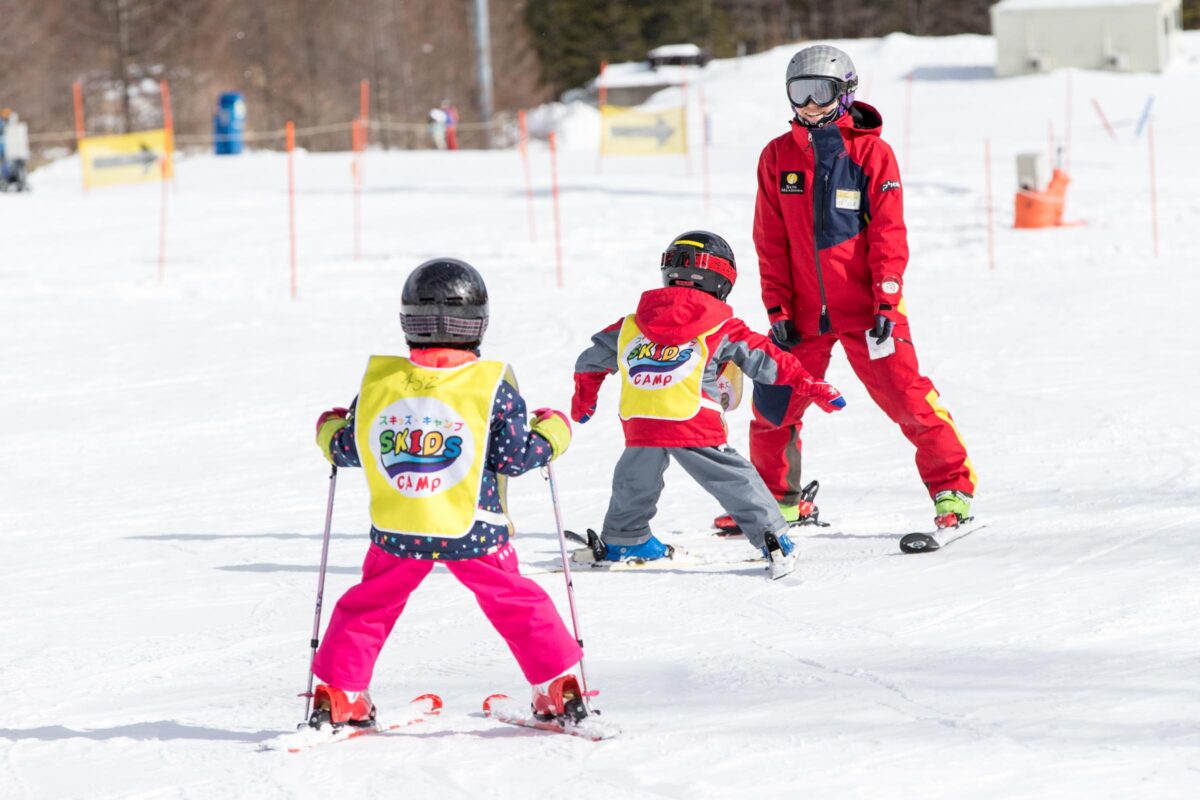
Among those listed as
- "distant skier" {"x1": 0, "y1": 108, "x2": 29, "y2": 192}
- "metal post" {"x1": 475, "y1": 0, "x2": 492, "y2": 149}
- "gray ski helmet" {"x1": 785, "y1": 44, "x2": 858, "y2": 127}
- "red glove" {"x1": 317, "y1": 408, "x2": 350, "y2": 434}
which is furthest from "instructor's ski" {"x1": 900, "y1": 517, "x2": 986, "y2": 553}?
"metal post" {"x1": 475, "y1": 0, "x2": 492, "y2": 149}

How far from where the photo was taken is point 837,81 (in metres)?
6.15

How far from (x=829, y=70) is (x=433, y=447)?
284 cm

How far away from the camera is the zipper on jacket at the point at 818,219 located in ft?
20.6

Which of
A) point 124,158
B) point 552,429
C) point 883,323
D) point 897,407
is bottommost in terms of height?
point 897,407

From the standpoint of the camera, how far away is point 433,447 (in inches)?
159

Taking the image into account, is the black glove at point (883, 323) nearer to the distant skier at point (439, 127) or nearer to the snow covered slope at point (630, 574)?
the snow covered slope at point (630, 574)

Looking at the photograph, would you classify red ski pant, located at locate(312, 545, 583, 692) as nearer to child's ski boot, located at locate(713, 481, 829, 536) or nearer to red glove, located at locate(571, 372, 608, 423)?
red glove, located at locate(571, 372, 608, 423)

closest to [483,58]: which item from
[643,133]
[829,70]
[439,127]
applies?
[439,127]

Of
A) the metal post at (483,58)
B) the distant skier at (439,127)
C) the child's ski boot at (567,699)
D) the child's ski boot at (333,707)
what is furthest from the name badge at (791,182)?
the metal post at (483,58)

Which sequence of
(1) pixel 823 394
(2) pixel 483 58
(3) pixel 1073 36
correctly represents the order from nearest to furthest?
(1) pixel 823 394, (3) pixel 1073 36, (2) pixel 483 58

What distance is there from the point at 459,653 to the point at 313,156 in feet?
90.1

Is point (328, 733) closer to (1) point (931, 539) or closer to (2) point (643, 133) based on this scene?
(1) point (931, 539)

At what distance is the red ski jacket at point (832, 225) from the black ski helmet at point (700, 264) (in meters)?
0.61

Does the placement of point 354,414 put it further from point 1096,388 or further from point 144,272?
point 144,272
